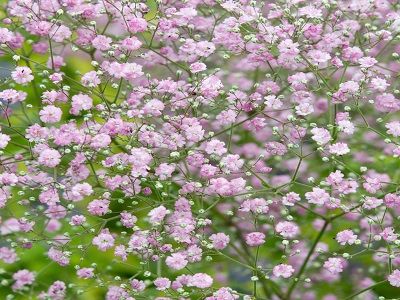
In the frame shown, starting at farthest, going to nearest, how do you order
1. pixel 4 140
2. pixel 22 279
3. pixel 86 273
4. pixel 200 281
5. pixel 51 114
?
pixel 22 279 → pixel 86 273 → pixel 51 114 → pixel 4 140 → pixel 200 281

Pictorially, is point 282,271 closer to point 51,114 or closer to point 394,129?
point 394,129

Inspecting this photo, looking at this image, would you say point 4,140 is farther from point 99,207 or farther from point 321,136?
point 321,136

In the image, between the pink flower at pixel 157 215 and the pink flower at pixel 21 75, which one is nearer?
the pink flower at pixel 157 215

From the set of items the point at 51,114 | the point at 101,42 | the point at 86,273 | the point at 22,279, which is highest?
the point at 101,42

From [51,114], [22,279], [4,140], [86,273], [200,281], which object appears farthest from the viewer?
[22,279]

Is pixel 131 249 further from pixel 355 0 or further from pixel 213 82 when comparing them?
pixel 355 0

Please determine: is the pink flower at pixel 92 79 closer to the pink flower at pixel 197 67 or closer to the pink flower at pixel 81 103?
the pink flower at pixel 81 103

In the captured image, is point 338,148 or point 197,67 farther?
point 197,67

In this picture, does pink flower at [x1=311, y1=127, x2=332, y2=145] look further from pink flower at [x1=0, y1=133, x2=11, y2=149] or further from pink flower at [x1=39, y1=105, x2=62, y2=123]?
pink flower at [x1=0, y1=133, x2=11, y2=149]

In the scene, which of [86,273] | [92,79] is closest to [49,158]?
[92,79]

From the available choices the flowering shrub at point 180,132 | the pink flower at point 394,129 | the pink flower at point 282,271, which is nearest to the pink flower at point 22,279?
the flowering shrub at point 180,132

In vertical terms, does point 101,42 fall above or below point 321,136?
above
